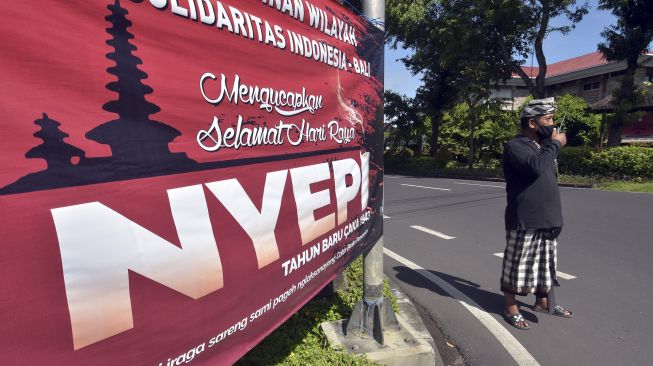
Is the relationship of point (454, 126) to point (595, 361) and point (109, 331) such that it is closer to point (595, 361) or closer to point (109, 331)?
point (595, 361)

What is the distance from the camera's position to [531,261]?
3521mm

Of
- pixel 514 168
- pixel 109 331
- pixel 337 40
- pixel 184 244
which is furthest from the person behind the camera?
pixel 514 168

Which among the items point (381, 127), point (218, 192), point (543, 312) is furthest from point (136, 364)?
point (543, 312)

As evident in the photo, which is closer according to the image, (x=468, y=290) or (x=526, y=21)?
(x=468, y=290)

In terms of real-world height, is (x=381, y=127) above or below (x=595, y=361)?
above

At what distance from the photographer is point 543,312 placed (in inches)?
149

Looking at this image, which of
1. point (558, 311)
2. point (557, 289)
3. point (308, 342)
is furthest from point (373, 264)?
point (557, 289)

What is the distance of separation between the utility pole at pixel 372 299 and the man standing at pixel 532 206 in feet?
4.05

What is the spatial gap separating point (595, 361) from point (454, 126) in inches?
1072

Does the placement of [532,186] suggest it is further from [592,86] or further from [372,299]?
[592,86]

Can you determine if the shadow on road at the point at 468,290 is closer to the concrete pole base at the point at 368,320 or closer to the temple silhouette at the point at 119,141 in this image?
the concrete pole base at the point at 368,320

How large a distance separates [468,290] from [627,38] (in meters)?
15.9

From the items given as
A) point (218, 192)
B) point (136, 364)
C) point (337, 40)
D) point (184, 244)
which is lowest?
point (136, 364)

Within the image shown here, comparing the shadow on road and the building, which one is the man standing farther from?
A: the building
